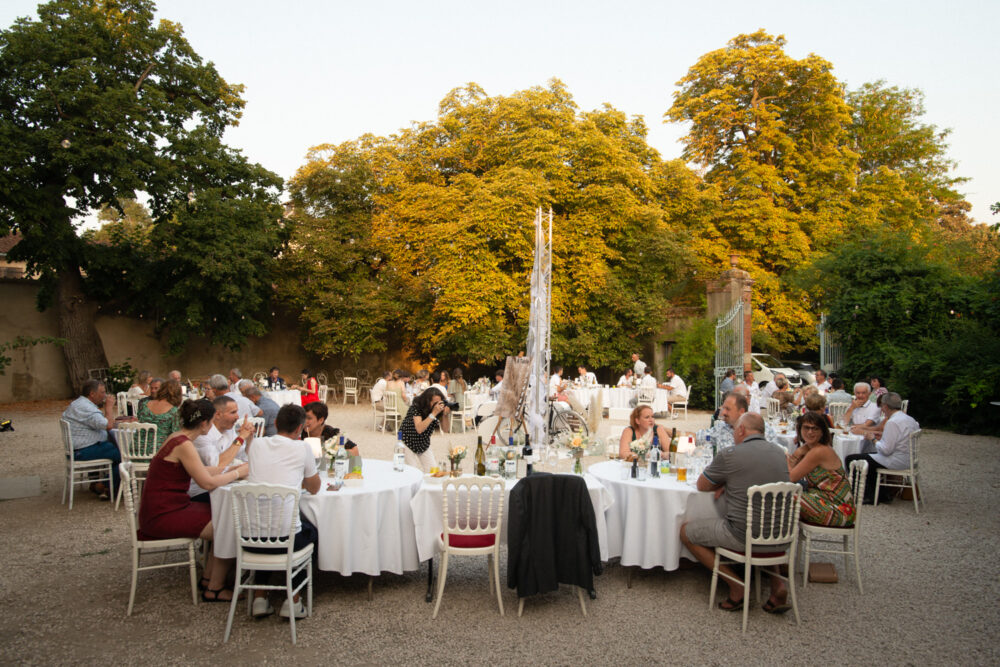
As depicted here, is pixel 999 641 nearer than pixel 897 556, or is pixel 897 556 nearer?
pixel 999 641

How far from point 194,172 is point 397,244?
5719 mm

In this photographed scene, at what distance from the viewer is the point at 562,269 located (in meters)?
18.5

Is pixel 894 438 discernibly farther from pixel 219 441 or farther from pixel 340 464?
pixel 219 441

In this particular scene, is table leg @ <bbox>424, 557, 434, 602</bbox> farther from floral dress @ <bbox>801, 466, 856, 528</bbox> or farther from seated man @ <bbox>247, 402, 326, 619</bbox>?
floral dress @ <bbox>801, 466, 856, 528</bbox>

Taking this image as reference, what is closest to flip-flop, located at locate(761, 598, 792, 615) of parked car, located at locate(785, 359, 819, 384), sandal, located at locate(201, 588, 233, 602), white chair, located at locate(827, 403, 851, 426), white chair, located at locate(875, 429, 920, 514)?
white chair, located at locate(875, 429, 920, 514)

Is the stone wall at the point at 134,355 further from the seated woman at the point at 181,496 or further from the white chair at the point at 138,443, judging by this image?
the seated woman at the point at 181,496

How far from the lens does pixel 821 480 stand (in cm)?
491

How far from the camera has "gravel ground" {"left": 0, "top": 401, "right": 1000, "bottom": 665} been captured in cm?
388

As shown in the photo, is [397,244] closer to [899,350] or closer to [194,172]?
[194,172]

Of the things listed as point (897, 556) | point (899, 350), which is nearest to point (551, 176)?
point (899, 350)

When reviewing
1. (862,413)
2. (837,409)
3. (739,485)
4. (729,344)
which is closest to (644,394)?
(729,344)

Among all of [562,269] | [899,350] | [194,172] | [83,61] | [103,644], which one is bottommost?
[103,644]

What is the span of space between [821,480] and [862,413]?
3984 millimetres

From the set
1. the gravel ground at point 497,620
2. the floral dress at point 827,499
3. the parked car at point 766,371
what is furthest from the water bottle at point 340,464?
the parked car at point 766,371
